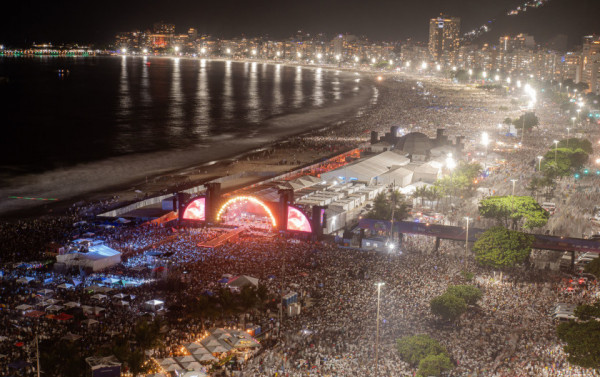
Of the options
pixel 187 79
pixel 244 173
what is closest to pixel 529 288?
pixel 244 173

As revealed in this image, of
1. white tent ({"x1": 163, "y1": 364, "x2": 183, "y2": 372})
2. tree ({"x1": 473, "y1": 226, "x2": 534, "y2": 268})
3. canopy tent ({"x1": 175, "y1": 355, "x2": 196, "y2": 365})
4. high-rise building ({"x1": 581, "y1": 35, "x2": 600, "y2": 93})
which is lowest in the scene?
white tent ({"x1": 163, "y1": 364, "x2": 183, "y2": 372})

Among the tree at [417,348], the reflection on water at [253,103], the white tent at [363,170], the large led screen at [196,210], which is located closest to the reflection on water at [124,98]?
the reflection on water at [253,103]

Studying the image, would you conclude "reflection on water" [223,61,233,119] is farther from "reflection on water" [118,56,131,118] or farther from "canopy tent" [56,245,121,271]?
"canopy tent" [56,245,121,271]

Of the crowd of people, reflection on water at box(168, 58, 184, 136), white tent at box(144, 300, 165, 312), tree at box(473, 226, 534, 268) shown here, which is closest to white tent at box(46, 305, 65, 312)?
the crowd of people

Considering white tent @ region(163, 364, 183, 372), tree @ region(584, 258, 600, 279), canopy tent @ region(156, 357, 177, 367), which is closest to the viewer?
white tent @ region(163, 364, 183, 372)

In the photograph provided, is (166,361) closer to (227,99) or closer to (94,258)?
(94,258)

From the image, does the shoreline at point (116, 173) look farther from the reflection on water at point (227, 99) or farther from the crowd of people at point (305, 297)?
the reflection on water at point (227, 99)

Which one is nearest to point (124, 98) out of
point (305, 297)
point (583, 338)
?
point (305, 297)
